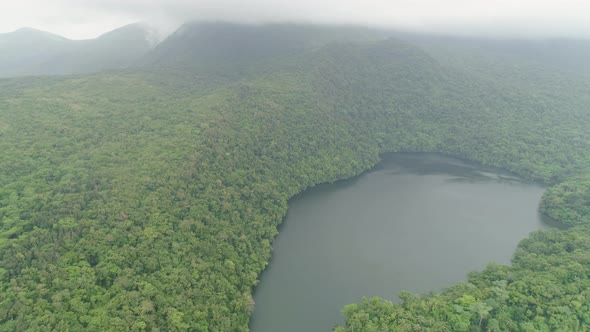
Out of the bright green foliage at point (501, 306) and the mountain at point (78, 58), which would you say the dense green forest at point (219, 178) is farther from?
the mountain at point (78, 58)

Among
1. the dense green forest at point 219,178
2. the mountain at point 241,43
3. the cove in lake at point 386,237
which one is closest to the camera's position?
the dense green forest at point 219,178

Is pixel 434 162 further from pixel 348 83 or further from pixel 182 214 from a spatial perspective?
pixel 182 214

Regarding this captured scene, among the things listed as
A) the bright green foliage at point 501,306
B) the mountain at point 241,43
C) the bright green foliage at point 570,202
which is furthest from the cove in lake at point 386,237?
the mountain at point 241,43

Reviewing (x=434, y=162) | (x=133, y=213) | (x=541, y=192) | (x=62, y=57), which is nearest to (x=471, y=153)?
(x=434, y=162)

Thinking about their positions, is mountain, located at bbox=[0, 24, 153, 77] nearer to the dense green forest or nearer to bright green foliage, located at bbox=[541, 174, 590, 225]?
the dense green forest

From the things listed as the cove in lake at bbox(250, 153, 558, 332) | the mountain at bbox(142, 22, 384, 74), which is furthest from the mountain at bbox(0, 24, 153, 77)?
the cove in lake at bbox(250, 153, 558, 332)

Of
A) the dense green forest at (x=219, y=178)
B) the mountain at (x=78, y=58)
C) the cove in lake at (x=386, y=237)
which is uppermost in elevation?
the mountain at (x=78, y=58)
